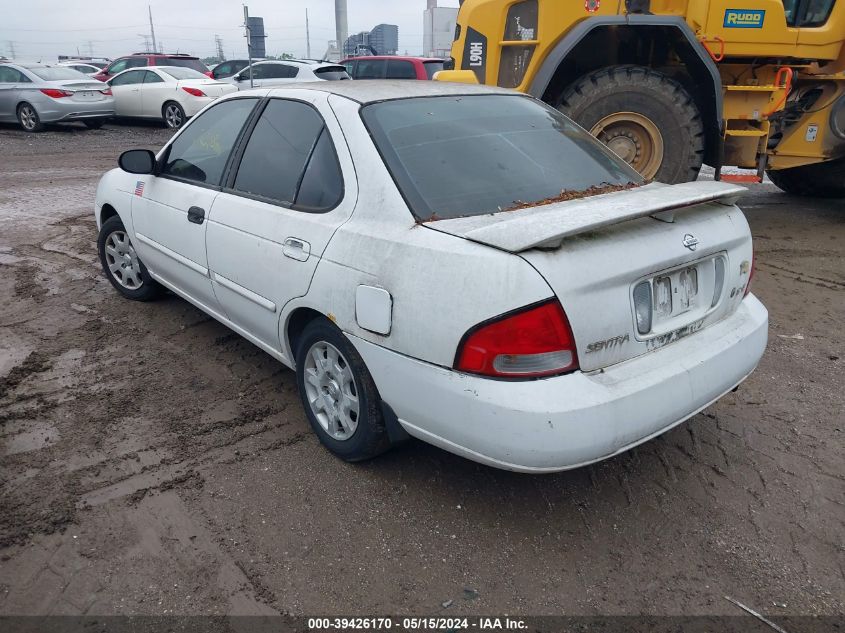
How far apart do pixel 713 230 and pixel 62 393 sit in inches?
132

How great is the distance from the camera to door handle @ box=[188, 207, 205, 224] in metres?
3.61

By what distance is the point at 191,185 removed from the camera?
3.82 meters

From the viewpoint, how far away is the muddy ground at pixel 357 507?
7.58 feet

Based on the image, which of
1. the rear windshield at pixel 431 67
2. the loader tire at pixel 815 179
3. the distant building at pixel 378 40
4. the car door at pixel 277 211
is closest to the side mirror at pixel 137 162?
the car door at pixel 277 211

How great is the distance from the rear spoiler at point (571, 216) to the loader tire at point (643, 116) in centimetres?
375

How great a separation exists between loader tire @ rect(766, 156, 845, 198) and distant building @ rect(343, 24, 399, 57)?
1546 cm

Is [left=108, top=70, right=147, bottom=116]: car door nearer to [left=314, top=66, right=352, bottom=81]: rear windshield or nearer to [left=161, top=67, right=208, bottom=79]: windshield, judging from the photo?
[left=161, top=67, right=208, bottom=79]: windshield

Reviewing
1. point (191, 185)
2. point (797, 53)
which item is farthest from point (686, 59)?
point (191, 185)

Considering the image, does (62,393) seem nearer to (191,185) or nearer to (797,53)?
(191,185)

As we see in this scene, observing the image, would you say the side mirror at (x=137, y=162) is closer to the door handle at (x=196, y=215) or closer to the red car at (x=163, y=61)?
the door handle at (x=196, y=215)

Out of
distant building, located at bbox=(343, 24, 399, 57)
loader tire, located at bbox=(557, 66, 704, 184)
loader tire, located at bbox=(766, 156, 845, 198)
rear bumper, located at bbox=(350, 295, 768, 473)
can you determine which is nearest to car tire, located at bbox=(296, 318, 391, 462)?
rear bumper, located at bbox=(350, 295, 768, 473)

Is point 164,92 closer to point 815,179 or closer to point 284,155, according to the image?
point 815,179

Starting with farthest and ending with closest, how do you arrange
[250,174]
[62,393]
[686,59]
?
[686,59], [62,393], [250,174]

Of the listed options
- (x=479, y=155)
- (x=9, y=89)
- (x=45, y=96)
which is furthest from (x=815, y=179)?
(x=9, y=89)
